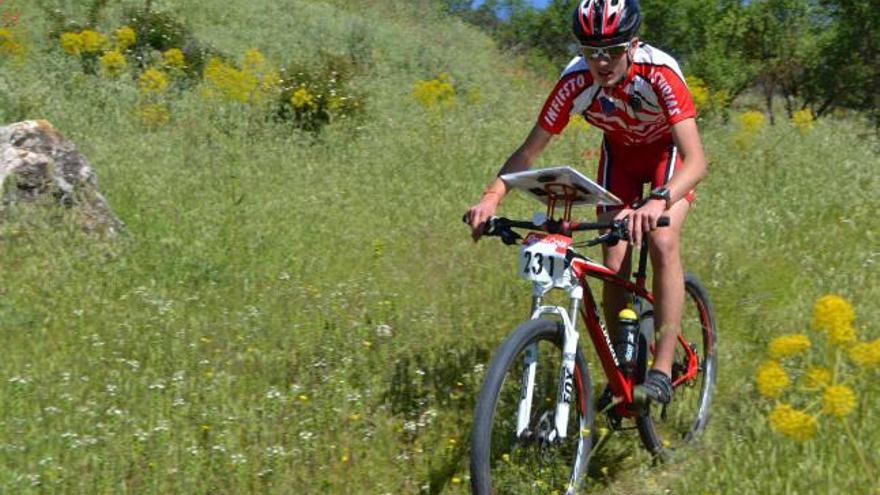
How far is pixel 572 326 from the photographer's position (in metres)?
4.14

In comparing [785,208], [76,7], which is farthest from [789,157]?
[76,7]

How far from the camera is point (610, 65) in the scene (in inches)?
177

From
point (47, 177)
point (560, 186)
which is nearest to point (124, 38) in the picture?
point (47, 177)

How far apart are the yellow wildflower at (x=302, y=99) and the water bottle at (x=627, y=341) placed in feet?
28.9

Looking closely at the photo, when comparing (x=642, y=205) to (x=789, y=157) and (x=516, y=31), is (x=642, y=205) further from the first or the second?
(x=516, y=31)

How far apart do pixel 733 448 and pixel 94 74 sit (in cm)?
1291

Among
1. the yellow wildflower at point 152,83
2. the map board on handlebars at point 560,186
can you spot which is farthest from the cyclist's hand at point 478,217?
the yellow wildflower at point 152,83

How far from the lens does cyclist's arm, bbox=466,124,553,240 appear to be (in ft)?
14.0

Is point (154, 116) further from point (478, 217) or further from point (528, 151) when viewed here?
point (478, 217)

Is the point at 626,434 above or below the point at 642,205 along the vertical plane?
below

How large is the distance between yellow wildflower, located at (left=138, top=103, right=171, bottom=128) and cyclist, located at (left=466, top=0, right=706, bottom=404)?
854 cm

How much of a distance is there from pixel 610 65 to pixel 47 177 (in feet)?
17.3

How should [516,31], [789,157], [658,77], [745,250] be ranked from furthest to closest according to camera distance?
[516,31], [789,157], [745,250], [658,77]

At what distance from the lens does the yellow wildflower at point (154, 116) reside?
40.7 ft
